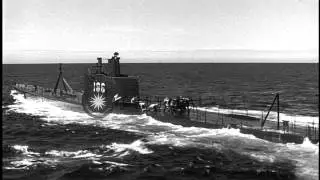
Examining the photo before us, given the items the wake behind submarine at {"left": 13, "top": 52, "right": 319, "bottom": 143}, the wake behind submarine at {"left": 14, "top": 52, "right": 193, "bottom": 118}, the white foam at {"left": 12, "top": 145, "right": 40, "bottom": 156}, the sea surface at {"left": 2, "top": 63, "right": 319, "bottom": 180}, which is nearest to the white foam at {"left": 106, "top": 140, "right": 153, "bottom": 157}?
the sea surface at {"left": 2, "top": 63, "right": 319, "bottom": 180}

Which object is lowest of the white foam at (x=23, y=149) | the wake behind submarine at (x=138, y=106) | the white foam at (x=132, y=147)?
the white foam at (x=23, y=149)

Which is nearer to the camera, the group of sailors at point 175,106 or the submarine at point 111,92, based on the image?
the group of sailors at point 175,106

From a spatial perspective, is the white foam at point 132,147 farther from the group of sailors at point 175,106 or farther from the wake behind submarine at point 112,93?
the wake behind submarine at point 112,93

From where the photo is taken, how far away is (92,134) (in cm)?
4491

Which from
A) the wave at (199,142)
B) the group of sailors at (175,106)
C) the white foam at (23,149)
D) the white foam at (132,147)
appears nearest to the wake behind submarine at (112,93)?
the group of sailors at (175,106)

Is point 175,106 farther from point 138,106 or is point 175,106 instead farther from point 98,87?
point 98,87

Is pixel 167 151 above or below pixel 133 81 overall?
below

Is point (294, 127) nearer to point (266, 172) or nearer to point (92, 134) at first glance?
point (266, 172)

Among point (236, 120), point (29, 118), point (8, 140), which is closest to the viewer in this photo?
point (8, 140)

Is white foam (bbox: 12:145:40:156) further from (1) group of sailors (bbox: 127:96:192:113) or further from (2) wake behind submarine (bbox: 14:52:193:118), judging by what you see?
(2) wake behind submarine (bbox: 14:52:193:118)

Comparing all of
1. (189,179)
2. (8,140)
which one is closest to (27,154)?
(8,140)

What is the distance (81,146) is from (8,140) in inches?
357

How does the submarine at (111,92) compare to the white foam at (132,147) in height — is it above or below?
above

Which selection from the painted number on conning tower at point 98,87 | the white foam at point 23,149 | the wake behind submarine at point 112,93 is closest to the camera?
the white foam at point 23,149
